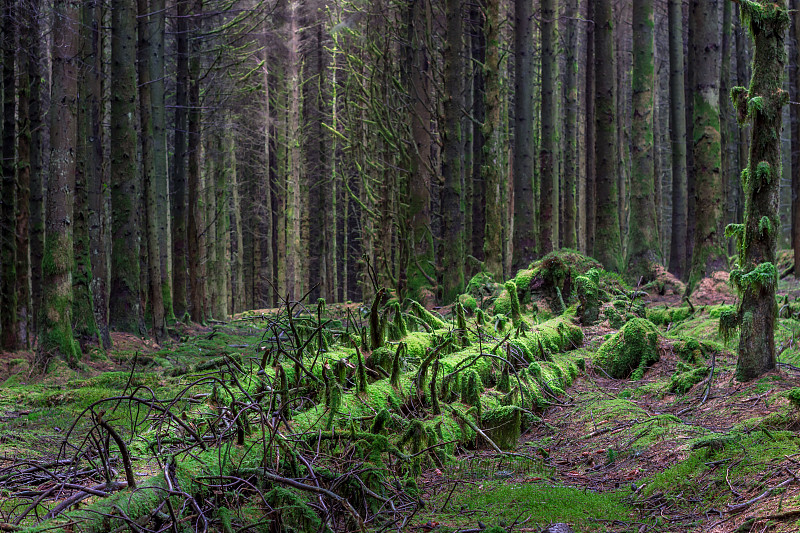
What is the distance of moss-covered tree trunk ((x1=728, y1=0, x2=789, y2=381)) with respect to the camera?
5.59m

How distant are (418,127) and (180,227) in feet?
25.0

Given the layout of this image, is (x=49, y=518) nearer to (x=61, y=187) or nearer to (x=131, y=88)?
(x=61, y=187)

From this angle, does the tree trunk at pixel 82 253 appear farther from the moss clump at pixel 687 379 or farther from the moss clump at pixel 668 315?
the moss clump at pixel 668 315

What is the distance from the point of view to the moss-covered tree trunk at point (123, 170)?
41.5 ft

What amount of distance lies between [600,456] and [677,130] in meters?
16.0

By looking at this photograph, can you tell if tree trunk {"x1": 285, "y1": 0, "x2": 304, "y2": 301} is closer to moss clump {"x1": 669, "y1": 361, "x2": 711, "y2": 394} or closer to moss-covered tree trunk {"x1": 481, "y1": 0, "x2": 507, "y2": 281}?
moss-covered tree trunk {"x1": 481, "y1": 0, "x2": 507, "y2": 281}

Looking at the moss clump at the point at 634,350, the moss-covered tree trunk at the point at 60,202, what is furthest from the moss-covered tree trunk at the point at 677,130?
the moss-covered tree trunk at the point at 60,202

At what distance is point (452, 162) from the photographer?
1450 cm

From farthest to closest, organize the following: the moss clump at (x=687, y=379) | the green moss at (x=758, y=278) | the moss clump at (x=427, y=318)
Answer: the moss clump at (x=427, y=318)
the moss clump at (x=687, y=379)
the green moss at (x=758, y=278)

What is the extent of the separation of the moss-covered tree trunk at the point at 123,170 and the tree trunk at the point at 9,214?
1705mm

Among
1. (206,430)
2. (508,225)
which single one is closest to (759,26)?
(206,430)

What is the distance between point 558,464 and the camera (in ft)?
16.6

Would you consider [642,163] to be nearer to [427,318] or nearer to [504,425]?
[427,318]

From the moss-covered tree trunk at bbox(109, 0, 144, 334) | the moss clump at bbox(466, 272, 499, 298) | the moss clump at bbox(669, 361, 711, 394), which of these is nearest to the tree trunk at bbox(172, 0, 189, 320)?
the moss-covered tree trunk at bbox(109, 0, 144, 334)
